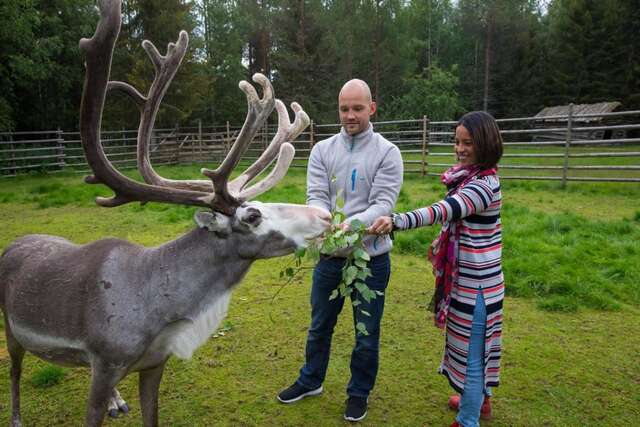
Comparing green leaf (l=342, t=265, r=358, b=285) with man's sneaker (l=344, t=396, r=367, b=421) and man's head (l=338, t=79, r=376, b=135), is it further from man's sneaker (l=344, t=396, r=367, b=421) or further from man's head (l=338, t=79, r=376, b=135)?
man's sneaker (l=344, t=396, r=367, b=421)

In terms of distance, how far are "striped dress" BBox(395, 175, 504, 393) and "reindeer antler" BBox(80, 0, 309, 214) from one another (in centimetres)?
104

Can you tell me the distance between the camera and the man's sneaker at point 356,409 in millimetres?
3443

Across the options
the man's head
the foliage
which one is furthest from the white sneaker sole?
the foliage

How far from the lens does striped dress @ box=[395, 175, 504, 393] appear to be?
111 inches

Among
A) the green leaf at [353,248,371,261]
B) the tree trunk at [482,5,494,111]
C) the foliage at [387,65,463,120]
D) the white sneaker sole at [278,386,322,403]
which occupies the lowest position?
the white sneaker sole at [278,386,322,403]

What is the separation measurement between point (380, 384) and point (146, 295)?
213 cm

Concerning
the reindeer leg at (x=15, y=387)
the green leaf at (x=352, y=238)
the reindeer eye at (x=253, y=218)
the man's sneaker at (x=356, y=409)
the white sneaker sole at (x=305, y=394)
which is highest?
the reindeer eye at (x=253, y=218)

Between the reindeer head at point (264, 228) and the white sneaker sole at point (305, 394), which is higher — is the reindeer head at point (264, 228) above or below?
above

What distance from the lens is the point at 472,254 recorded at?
300 cm

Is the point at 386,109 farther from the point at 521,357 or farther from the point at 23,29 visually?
the point at 521,357

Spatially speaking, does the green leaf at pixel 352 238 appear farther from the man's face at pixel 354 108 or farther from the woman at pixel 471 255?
the man's face at pixel 354 108

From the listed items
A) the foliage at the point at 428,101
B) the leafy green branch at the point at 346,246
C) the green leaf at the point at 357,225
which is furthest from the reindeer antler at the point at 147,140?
the foliage at the point at 428,101

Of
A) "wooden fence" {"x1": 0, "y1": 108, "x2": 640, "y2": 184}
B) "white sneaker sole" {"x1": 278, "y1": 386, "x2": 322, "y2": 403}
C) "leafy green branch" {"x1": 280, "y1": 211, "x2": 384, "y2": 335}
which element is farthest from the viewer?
"wooden fence" {"x1": 0, "y1": 108, "x2": 640, "y2": 184}

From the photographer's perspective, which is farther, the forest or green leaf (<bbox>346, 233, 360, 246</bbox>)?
the forest
